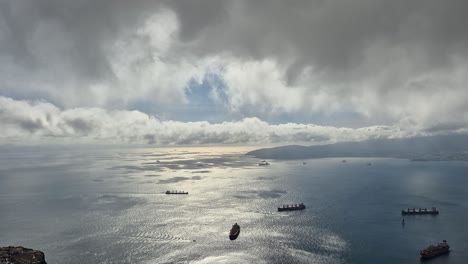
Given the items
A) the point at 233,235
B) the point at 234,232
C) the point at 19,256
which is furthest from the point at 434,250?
the point at 19,256

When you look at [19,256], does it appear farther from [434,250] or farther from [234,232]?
[434,250]

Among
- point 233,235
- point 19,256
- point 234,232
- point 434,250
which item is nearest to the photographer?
point 19,256

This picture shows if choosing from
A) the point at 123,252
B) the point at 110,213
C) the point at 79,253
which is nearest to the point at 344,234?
the point at 123,252

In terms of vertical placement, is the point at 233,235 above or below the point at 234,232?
below

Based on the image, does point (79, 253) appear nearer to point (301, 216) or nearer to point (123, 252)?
point (123, 252)

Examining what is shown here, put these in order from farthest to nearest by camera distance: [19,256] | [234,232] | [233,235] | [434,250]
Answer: [234,232] → [233,235] → [434,250] → [19,256]

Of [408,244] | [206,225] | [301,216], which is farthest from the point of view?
[301,216]
